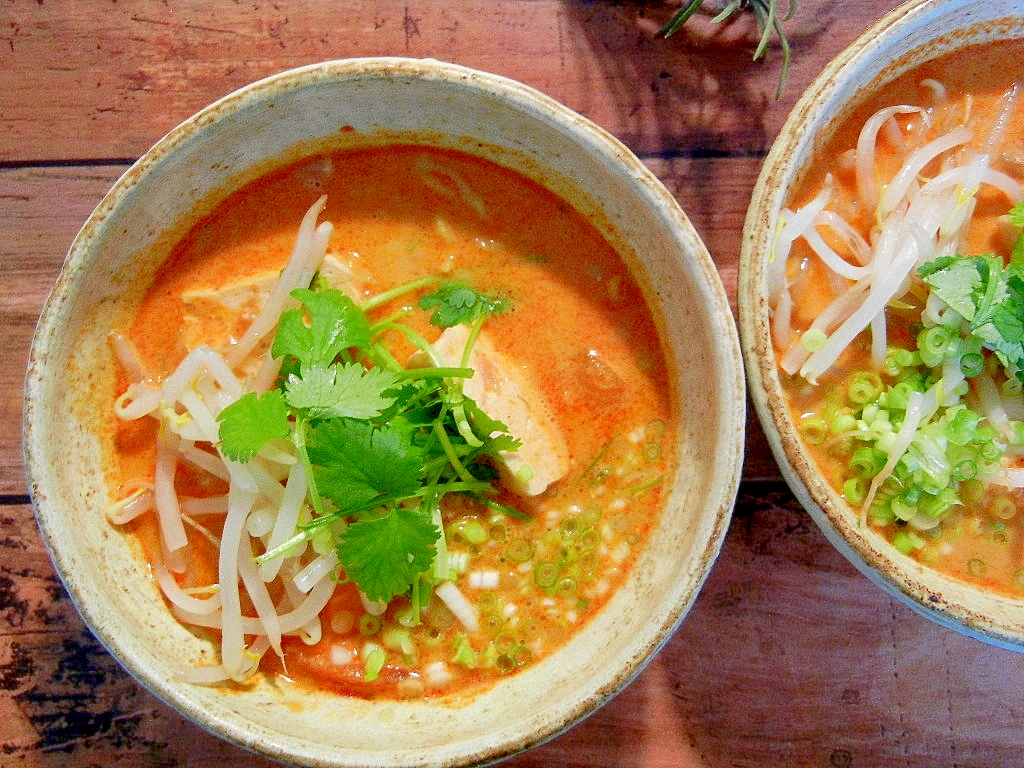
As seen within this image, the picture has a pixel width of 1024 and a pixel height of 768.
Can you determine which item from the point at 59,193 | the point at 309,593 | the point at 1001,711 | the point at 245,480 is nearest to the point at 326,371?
the point at 245,480

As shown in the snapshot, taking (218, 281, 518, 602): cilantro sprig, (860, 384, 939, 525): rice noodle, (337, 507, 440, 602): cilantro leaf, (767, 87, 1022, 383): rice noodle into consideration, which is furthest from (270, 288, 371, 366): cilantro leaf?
(860, 384, 939, 525): rice noodle

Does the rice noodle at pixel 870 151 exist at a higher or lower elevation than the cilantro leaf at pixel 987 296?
higher

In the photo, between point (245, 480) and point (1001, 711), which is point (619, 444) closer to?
point (245, 480)

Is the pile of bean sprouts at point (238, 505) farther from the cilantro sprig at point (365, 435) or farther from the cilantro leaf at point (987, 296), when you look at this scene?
the cilantro leaf at point (987, 296)

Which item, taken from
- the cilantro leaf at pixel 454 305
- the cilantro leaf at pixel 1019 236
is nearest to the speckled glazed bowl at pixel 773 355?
the cilantro leaf at pixel 1019 236

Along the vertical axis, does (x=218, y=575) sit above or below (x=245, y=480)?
below

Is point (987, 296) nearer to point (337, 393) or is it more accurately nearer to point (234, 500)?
point (337, 393)
